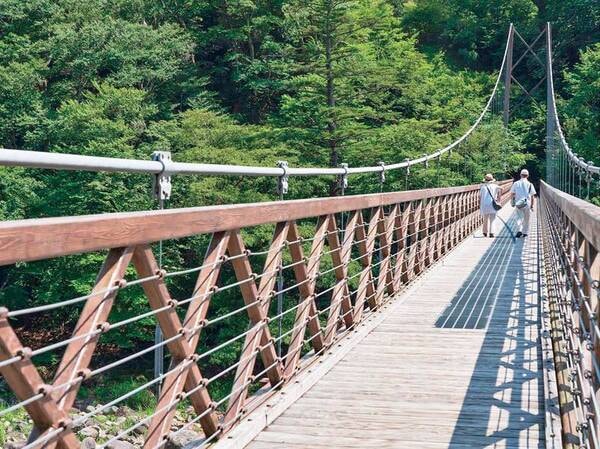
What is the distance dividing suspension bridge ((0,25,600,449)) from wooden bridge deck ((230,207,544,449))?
12mm

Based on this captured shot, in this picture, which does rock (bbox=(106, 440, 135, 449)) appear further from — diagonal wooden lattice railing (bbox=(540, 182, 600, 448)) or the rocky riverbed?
diagonal wooden lattice railing (bbox=(540, 182, 600, 448))

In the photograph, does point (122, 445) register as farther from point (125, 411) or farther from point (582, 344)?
point (582, 344)

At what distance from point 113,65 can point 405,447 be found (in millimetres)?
27408

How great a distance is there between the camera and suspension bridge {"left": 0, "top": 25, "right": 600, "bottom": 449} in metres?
1.85

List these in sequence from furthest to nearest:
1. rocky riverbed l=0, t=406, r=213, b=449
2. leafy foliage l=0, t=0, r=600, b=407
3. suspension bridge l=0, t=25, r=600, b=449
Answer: leafy foliage l=0, t=0, r=600, b=407 → rocky riverbed l=0, t=406, r=213, b=449 → suspension bridge l=0, t=25, r=600, b=449

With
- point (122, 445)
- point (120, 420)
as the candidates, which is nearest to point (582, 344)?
point (122, 445)

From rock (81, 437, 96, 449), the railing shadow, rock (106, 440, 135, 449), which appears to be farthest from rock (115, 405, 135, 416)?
the railing shadow

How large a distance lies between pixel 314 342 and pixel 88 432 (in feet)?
42.2

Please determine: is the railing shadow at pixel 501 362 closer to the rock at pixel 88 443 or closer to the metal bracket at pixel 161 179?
the metal bracket at pixel 161 179

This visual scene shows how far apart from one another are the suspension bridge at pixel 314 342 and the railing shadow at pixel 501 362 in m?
0.01

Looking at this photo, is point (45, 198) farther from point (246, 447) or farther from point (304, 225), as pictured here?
point (246, 447)

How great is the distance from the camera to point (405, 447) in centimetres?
305

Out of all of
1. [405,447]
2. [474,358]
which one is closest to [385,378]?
[474,358]

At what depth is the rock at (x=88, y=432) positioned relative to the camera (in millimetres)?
16016
